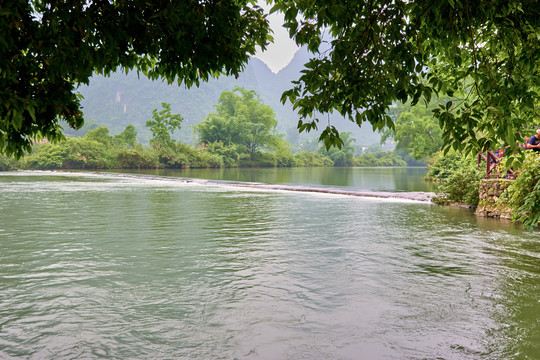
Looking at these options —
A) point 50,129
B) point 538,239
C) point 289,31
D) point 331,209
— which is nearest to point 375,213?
point 331,209

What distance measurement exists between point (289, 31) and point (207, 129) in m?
87.7

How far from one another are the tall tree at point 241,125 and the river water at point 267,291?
7924 cm

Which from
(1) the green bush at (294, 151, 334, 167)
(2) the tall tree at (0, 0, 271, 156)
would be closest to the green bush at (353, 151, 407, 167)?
(1) the green bush at (294, 151, 334, 167)

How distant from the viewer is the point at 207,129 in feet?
301

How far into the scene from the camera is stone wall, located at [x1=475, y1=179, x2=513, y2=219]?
634 inches

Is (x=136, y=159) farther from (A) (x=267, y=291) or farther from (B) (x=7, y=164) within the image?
(A) (x=267, y=291)

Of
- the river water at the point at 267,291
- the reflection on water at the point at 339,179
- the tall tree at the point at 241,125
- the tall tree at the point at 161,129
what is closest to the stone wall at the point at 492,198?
the river water at the point at 267,291

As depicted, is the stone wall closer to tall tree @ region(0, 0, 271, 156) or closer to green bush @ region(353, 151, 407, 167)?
tall tree @ region(0, 0, 271, 156)

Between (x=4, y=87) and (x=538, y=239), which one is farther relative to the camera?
(x=538, y=239)

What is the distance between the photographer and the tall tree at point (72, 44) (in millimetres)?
3934

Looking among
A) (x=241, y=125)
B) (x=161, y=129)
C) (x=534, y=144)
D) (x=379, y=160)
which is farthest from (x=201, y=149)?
(x=534, y=144)

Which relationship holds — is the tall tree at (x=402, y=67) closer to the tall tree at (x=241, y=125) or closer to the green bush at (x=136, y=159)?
the green bush at (x=136, y=159)

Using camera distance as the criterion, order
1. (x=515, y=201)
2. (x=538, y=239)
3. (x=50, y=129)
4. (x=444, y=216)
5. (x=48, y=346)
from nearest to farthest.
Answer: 1. (x=50, y=129)
2. (x=48, y=346)
3. (x=538, y=239)
4. (x=515, y=201)
5. (x=444, y=216)

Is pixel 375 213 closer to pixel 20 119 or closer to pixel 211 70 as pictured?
pixel 211 70
